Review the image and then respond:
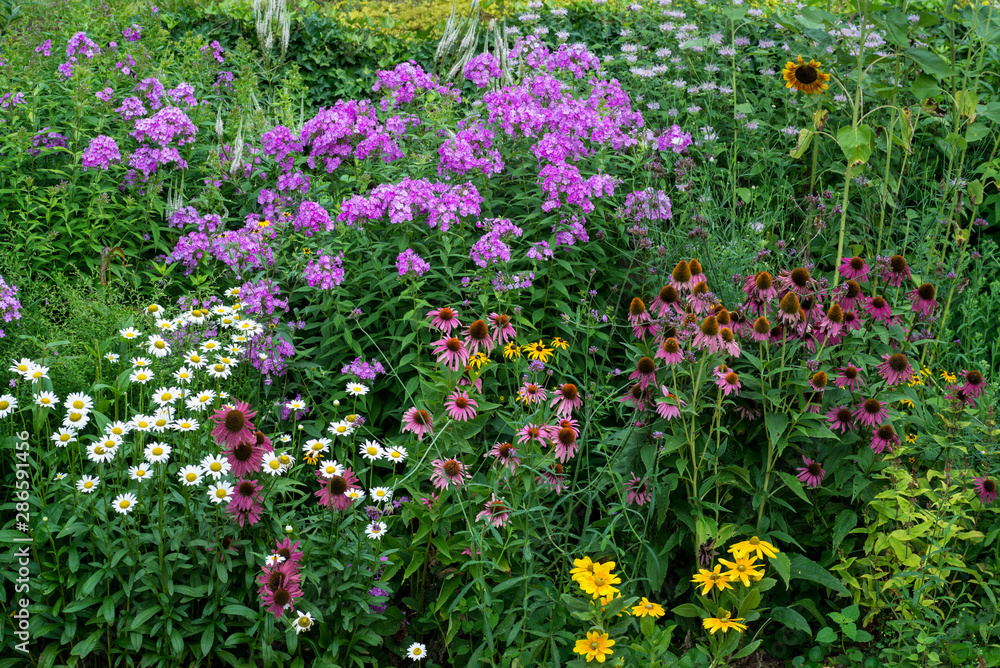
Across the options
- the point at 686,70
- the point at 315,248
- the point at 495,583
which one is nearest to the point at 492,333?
the point at 495,583

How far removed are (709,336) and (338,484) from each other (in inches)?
48.6

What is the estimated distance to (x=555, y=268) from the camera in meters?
3.98

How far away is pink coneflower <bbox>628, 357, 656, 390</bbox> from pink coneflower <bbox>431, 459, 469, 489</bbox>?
0.66 metres

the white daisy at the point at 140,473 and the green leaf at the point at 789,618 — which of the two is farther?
the green leaf at the point at 789,618

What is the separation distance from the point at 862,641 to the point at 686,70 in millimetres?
4376

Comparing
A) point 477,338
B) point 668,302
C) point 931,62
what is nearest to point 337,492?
point 477,338

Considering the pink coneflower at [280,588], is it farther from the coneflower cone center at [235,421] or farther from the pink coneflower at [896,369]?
the pink coneflower at [896,369]

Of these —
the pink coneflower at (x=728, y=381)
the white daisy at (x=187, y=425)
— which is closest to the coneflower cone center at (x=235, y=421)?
the white daisy at (x=187, y=425)

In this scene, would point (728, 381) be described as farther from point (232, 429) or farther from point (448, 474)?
point (232, 429)

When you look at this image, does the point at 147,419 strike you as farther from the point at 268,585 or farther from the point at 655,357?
the point at 655,357

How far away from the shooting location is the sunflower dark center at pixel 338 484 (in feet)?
8.10

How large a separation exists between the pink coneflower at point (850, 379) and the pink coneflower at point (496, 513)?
4.10 feet

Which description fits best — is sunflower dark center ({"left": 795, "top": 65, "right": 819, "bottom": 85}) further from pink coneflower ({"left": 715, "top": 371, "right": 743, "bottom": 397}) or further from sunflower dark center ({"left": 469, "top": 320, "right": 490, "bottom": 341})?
sunflower dark center ({"left": 469, "top": 320, "right": 490, "bottom": 341})

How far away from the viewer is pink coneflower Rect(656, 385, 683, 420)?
262 centimetres
